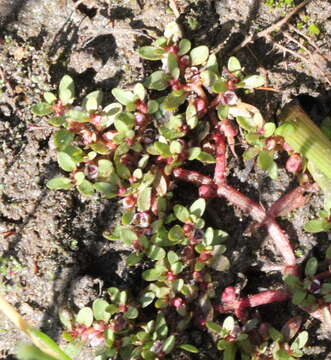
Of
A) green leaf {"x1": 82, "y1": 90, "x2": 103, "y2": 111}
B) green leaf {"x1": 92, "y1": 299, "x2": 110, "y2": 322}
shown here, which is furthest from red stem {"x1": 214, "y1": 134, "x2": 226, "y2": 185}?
green leaf {"x1": 92, "y1": 299, "x2": 110, "y2": 322}

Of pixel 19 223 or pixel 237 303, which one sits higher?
pixel 237 303

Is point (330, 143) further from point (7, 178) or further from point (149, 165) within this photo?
point (7, 178)

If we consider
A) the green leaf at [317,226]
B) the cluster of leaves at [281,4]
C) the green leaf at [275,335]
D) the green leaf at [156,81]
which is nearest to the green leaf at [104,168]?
the green leaf at [156,81]

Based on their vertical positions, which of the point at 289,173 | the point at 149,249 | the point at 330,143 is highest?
the point at 330,143

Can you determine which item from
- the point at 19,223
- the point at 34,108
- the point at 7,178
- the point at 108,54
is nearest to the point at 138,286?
the point at 19,223

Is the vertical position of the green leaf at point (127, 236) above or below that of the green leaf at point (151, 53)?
below

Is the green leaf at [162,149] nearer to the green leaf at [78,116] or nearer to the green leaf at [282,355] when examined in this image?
the green leaf at [78,116]
